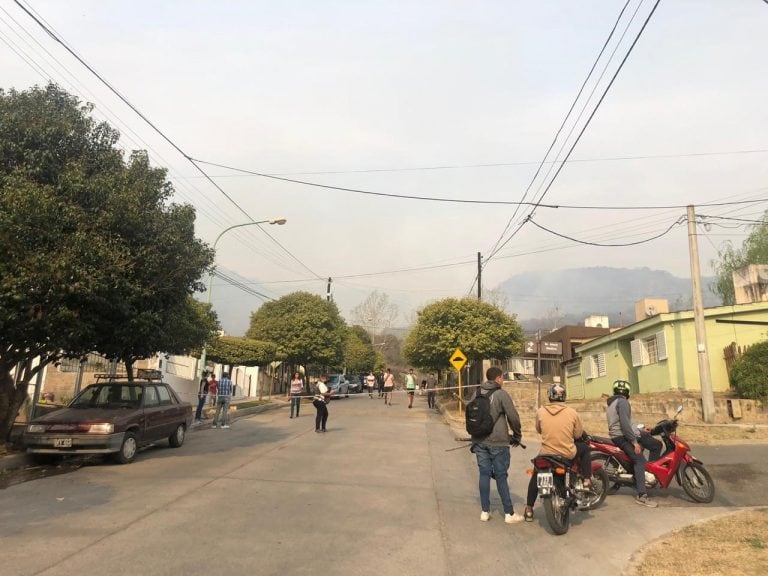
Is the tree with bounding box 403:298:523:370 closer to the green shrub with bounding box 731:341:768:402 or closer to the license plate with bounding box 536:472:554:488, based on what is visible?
the green shrub with bounding box 731:341:768:402

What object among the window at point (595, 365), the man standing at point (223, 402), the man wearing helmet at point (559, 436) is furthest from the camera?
the window at point (595, 365)

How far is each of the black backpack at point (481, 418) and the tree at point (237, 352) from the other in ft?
76.1

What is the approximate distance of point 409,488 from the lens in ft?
27.2

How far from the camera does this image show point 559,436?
6.36 meters

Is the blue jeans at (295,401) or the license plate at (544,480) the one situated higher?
the blue jeans at (295,401)

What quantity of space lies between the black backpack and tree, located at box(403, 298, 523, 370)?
1869cm

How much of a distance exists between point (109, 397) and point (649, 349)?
18588 mm

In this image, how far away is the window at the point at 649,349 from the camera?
1998cm

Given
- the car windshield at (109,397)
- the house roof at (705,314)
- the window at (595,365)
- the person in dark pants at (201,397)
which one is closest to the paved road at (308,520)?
the car windshield at (109,397)

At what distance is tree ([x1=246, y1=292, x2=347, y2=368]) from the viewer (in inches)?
1380

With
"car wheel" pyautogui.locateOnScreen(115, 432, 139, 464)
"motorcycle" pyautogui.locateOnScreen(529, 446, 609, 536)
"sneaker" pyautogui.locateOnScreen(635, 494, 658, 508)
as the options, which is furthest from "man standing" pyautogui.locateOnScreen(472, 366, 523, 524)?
"car wheel" pyautogui.locateOnScreen(115, 432, 139, 464)

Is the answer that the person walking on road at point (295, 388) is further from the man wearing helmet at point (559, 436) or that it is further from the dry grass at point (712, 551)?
the dry grass at point (712, 551)

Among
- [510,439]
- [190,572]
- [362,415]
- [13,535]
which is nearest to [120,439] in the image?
[13,535]

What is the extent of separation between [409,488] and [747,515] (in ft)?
14.0
